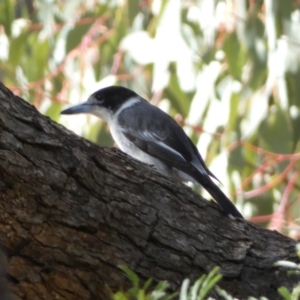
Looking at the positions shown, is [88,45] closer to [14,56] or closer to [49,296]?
[14,56]

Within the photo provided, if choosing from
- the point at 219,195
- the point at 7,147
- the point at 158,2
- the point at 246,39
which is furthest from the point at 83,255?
the point at 158,2

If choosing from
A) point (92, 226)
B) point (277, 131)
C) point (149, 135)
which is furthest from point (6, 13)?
point (92, 226)

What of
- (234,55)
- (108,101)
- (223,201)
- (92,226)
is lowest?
(92,226)

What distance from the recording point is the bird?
3.06 metres

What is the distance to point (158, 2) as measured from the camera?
3850 mm

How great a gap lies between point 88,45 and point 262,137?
1043mm

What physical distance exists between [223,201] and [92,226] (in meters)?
0.64

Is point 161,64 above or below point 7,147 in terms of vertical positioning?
above

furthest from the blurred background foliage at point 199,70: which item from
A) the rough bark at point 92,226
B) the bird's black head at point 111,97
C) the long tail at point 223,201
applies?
the rough bark at point 92,226

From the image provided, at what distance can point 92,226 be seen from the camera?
1.82 metres

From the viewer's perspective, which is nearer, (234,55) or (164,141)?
(164,141)

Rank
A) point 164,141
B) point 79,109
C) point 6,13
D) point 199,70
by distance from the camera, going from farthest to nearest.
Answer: point 6,13 < point 199,70 < point 79,109 < point 164,141

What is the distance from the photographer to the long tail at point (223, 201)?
2.17 meters

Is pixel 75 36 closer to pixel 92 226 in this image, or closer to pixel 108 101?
pixel 108 101
